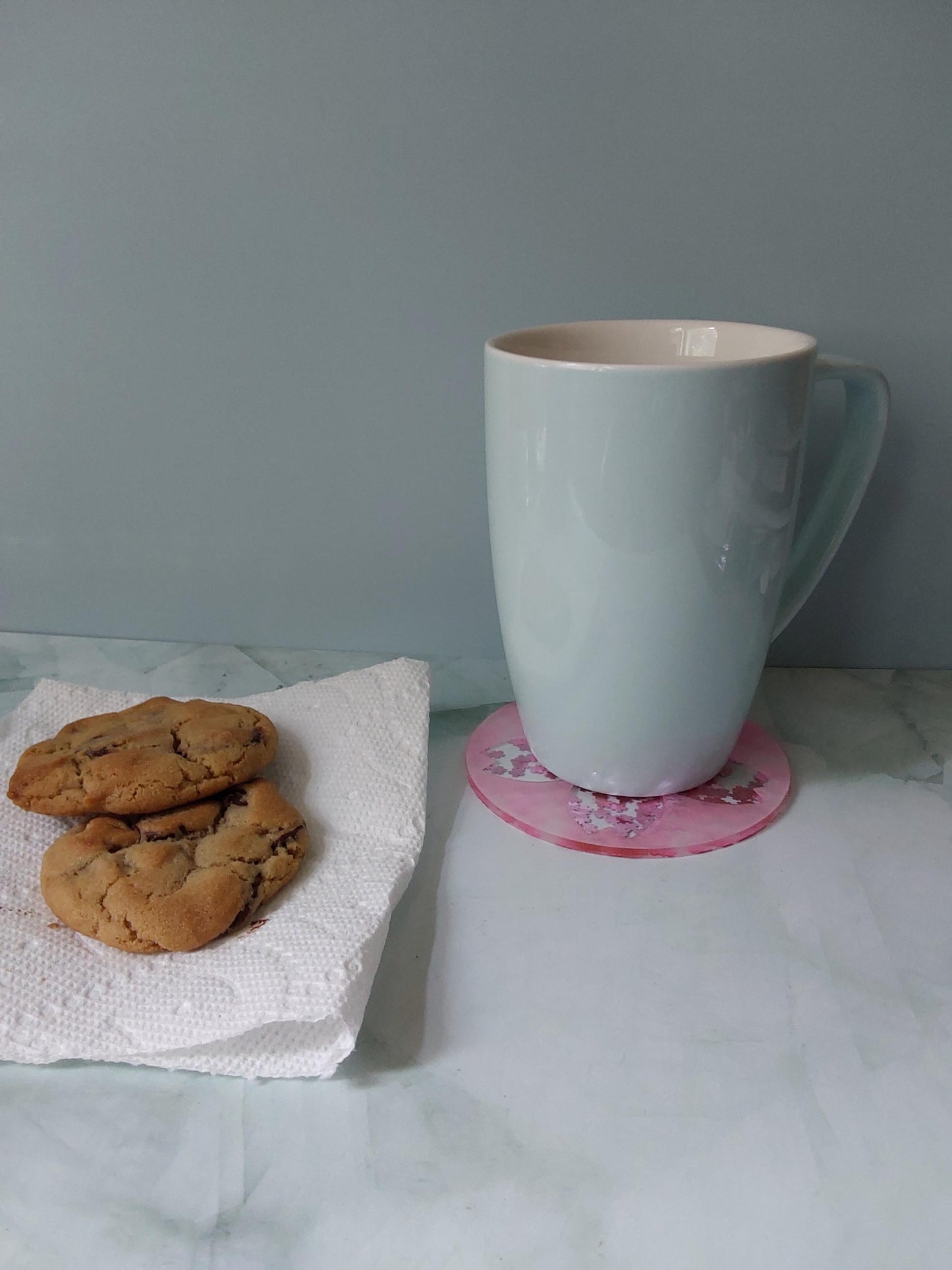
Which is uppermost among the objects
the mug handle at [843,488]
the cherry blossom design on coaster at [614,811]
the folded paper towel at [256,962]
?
the mug handle at [843,488]

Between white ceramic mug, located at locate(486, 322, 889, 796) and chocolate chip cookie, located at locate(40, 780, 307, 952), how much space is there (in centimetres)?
15

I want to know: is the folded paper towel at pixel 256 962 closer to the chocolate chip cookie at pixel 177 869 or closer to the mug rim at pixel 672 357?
the chocolate chip cookie at pixel 177 869

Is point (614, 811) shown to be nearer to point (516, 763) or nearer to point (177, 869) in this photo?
point (516, 763)

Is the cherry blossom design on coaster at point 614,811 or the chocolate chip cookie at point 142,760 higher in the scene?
the chocolate chip cookie at point 142,760

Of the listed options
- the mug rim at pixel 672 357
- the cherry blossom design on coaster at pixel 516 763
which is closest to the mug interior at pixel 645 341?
the mug rim at pixel 672 357

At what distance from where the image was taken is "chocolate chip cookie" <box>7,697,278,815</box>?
478 mm

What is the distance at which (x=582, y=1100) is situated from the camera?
37 centimetres

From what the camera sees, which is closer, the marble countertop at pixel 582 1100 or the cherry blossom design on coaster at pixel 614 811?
the marble countertop at pixel 582 1100

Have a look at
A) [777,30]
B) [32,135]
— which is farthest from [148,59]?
[777,30]

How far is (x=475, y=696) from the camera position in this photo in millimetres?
654

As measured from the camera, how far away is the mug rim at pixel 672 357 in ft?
1.40

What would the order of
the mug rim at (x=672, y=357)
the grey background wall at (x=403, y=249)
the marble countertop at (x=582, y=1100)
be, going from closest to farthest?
the marble countertop at (x=582, y=1100) < the mug rim at (x=672, y=357) < the grey background wall at (x=403, y=249)

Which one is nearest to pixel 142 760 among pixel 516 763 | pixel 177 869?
→ pixel 177 869

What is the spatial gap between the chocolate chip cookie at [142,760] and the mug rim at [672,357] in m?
0.23
